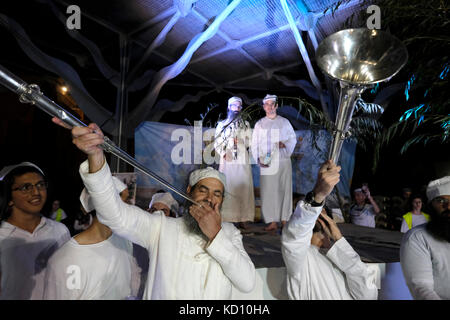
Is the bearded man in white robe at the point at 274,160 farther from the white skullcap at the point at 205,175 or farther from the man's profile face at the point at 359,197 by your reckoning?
the white skullcap at the point at 205,175

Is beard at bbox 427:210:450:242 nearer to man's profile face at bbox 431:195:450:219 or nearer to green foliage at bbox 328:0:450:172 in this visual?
man's profile face at bbox 431:195:450:219

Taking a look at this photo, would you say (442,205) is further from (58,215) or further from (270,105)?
(58,215)

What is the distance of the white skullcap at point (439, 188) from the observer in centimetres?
183

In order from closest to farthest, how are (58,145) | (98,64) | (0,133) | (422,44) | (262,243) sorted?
(422,44) → (262,243) → (0,133) → (98,64) → (58,145)

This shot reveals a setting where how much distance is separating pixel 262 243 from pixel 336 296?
116 cm

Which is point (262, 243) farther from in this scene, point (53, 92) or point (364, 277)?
point (53, 92)

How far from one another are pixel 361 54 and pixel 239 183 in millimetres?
2517

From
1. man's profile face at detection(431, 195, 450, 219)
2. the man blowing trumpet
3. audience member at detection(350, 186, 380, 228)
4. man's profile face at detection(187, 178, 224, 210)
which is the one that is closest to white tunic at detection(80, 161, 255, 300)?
the man blowing trumpet

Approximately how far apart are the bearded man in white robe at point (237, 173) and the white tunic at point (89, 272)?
199cm

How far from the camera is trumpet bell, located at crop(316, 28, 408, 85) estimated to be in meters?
1.27

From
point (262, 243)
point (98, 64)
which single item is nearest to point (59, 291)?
point (262, 243)

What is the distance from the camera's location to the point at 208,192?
149cm

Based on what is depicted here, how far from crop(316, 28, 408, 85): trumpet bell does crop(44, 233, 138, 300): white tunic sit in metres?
1.41

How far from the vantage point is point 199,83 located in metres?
4.71
